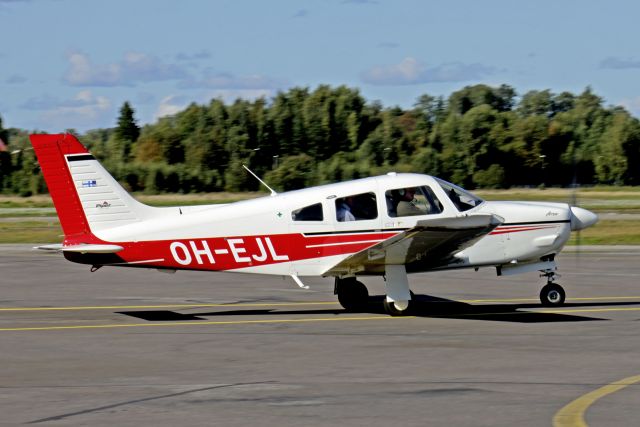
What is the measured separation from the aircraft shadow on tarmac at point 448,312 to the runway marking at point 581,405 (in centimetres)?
467

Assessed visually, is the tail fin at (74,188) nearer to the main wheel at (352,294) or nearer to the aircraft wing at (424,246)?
the aircraft wing at (424,246)

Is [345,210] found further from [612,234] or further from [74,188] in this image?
[612,234]

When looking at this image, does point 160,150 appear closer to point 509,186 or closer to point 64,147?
point 509,186

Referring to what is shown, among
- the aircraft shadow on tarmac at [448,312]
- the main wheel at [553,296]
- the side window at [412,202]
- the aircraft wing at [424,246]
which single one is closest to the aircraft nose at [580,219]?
the main wheel at [553,296]

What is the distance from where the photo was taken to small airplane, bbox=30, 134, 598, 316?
49.6 ft

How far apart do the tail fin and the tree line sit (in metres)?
63.9

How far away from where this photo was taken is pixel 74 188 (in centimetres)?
1515

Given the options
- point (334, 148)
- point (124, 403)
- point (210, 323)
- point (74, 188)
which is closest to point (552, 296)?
point (210, 323)

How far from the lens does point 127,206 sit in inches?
605

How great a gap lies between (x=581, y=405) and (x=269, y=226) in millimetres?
7205

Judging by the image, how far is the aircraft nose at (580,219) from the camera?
16.3m

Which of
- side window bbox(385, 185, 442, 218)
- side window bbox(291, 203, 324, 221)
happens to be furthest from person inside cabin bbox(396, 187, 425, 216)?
side window bbox(291, 203, 324, 221)

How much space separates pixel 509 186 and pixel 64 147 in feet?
253

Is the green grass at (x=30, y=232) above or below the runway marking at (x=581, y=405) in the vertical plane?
below
